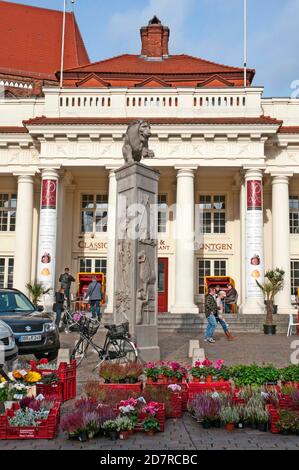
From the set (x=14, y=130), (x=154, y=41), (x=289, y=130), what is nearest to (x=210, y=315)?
(x=289, y=130)

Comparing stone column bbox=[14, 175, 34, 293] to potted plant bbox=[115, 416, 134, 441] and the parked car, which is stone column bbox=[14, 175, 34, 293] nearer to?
the parked car

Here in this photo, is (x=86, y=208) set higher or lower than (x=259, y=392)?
higher

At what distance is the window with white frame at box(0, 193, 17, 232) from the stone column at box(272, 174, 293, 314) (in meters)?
12.7

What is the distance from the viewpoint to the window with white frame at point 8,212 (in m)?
26.7

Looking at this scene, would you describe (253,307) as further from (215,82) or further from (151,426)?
(151,426)

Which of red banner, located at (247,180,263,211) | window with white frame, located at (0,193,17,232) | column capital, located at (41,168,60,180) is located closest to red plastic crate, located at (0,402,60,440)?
red banner, located at (247,180,263,211)

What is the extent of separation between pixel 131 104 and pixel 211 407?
19331 millimetres

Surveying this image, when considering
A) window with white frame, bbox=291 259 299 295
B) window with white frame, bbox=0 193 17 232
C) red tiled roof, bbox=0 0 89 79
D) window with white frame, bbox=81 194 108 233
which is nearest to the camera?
window with white frame, bbox=291 259 299 295

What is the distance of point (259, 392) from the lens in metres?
6.85

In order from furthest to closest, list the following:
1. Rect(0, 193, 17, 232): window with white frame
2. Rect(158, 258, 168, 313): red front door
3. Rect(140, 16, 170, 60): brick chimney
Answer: Rect(140, 16, 170, 60): brick chimney → Rect(0, 193, 17, 232): window with white frame → Rect(158, 258, 168, 313): red front door

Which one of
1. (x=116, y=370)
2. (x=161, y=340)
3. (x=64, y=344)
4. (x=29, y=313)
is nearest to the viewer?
(x=116, y=370)

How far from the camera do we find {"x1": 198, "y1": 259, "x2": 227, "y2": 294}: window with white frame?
2589 cm
